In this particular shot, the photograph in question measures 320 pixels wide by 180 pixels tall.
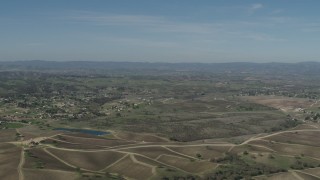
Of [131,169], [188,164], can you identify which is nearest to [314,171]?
[188,164]

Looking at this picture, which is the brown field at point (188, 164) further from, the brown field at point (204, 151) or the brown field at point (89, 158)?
the brown field at point (89, 158)

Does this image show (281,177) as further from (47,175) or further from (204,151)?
(47,175)

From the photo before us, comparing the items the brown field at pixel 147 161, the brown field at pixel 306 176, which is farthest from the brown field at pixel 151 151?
the brown field at pixel 306 176

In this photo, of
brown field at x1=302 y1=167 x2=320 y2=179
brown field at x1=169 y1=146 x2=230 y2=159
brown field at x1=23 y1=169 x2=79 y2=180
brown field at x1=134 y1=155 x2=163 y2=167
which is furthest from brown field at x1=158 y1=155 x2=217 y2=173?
brown field at x1=23 y1=169 x2=79 y2=180

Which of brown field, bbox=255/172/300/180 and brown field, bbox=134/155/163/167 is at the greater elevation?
brown field, bbox=134/155/163/167

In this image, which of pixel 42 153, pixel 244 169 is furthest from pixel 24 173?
pixel 244 169

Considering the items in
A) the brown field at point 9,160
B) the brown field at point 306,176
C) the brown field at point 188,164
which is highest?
the brown field at point 9,160

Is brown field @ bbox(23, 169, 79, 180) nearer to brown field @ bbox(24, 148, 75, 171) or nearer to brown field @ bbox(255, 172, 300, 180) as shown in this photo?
brown field @ bbox(24, 148, 75, 171)
